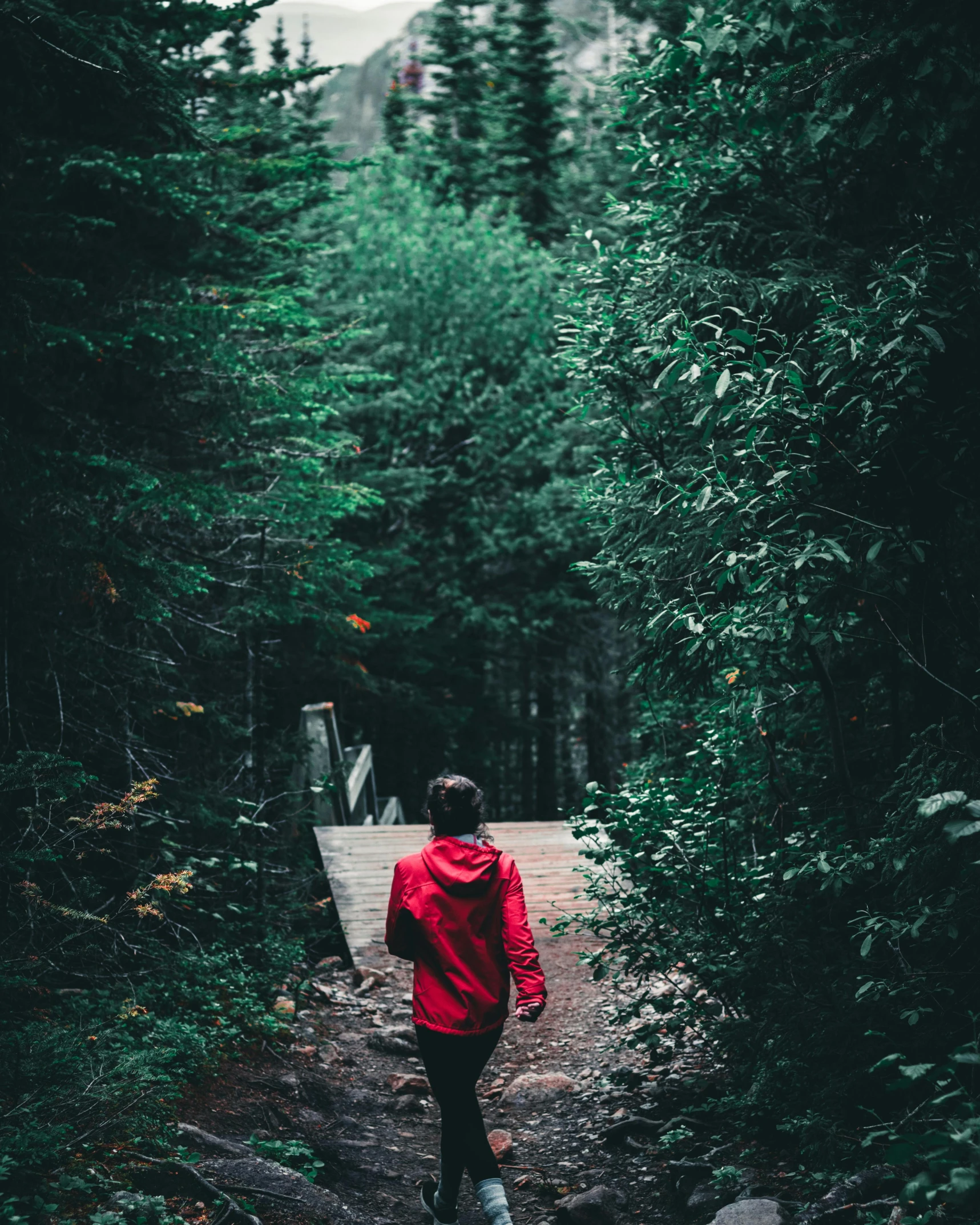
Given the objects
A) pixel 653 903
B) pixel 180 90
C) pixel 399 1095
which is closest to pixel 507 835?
pixel 399 1095

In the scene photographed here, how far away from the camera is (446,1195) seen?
11.6 ft

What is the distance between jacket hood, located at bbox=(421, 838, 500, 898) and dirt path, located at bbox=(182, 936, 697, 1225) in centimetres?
139

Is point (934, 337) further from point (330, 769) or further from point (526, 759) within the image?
point (526, 759)

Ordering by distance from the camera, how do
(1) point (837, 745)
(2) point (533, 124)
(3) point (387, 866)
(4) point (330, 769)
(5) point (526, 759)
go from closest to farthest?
(1) point (837, 745)
(3) point (387, 866)
(4) point (330, 769)
(2) point (533, 124)
(5) point (526, 759)

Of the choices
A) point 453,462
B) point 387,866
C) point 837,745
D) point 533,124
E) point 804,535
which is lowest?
point 387,866

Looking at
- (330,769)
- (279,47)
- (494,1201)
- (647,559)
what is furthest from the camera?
(279,47)

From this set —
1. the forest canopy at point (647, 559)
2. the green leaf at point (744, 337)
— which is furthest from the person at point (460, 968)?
the green leaf at point (744, 337)

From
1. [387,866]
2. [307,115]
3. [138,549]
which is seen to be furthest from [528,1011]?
[307,115]

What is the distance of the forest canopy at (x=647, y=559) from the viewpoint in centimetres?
367

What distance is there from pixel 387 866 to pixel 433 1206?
244 inches

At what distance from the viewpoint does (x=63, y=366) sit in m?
7.60

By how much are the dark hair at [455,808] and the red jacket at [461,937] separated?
0.06 meters

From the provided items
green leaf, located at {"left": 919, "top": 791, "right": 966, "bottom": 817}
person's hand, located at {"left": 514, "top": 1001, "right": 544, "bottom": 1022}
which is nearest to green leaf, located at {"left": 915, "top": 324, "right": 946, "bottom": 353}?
green leaf, located at {"left": 919, "top": 791, "right": 966, "bottom": 817}

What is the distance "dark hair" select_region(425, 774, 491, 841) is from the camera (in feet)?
11.9
